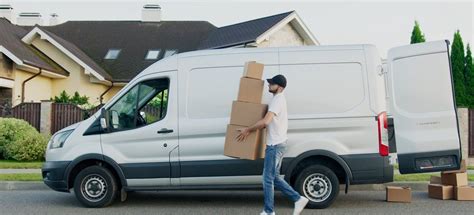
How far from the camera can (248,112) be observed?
7406mm

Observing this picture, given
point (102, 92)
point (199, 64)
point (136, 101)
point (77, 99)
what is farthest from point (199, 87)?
point (102, 92)

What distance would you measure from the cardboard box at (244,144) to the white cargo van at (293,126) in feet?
1.31

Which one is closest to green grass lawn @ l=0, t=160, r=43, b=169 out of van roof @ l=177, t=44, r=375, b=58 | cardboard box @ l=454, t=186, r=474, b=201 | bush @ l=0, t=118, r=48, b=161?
bush @ l=0, t=118, r=48, b=161

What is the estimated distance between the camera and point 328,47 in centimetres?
812

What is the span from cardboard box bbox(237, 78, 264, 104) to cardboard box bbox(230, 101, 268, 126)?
79mm

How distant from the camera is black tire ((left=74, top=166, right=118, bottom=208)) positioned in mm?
8164

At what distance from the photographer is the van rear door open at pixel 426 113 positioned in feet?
25.6

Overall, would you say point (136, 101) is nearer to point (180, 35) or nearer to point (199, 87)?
point (199, 87)

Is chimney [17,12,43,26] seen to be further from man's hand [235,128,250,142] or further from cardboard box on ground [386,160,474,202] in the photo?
cardboard box on ground [386,160,474,202]

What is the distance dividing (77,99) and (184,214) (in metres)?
15.0

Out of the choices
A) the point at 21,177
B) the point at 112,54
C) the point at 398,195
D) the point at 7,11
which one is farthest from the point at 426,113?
the point at 7,11

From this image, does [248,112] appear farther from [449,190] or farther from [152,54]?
[152,54]

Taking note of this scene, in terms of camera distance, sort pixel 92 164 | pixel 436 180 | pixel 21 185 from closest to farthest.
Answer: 1. pixel 92 164
2. pixel 436 180
3. pixel 21 185

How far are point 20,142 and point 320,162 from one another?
1067 cm
